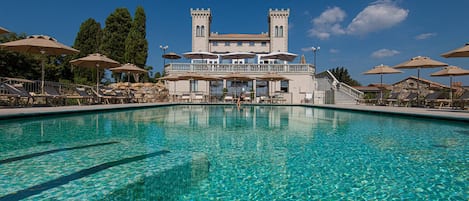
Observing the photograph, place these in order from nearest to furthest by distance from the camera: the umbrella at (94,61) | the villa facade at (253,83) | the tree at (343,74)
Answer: the umbrella at (94,61) → the villa facade at (253,83) → the tree at (343,74)

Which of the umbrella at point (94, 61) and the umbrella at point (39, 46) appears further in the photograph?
the umbrella at point (94, 61)

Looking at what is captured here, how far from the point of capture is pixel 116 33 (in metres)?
30.3

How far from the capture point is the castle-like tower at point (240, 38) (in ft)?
120

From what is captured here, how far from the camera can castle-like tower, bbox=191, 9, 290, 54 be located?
36688 millimetres

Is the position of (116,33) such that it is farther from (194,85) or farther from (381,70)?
(381,70)

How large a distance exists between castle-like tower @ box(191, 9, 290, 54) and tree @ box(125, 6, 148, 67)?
8.37 m

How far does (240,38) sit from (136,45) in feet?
46.7

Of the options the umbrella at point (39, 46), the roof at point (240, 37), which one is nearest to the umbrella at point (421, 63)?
the umbrella at point (39, 46)

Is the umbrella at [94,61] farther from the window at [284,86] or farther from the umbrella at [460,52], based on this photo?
the umbrella at [460,52]

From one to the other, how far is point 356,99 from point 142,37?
23.3m

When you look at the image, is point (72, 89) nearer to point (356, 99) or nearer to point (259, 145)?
point (259, 145)

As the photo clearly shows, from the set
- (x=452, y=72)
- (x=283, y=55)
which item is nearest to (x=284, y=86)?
(x=283, y=55)

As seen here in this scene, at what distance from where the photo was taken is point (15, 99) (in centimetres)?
1049

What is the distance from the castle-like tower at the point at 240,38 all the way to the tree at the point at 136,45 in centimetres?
837
